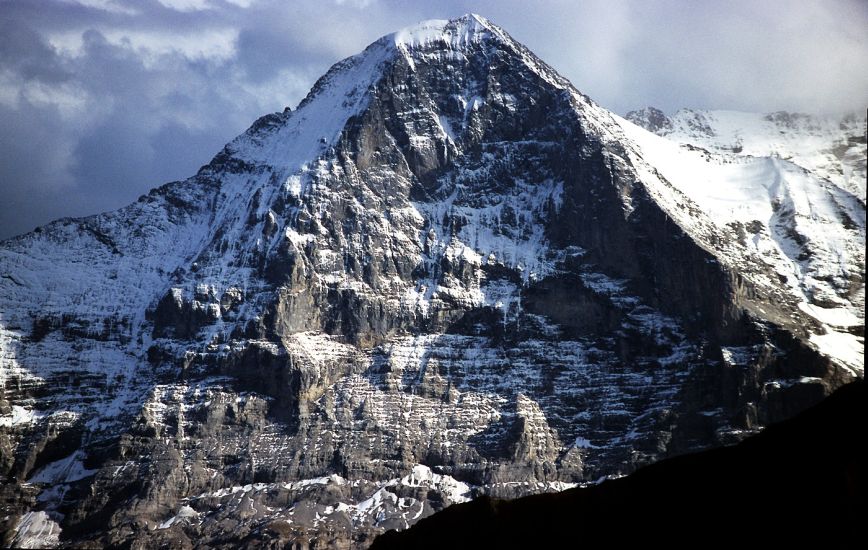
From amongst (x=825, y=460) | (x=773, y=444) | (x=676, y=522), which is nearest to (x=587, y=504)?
(x=676, y=522)

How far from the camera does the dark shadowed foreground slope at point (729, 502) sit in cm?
4584

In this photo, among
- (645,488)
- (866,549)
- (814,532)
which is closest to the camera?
(866,549)

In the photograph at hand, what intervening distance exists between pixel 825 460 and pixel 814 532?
112 inches

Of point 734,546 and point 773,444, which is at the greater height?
point 773,444

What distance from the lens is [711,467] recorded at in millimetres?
56031

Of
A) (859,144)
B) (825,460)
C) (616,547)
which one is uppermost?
(859,144)

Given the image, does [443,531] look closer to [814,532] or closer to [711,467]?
[711,467]

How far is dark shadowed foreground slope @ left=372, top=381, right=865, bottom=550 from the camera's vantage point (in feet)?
150

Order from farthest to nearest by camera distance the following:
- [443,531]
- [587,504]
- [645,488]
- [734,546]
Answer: [443,531] < [587,504] < [645,488] < [734,546]

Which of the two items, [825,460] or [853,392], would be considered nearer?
[825,460]

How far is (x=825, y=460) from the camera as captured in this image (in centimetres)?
4731

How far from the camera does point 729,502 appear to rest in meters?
52.4

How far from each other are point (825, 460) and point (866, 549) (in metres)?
5.07

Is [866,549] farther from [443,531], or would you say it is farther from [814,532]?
[443,531]
